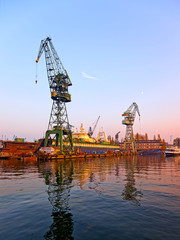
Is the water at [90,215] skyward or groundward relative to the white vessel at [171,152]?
skyward

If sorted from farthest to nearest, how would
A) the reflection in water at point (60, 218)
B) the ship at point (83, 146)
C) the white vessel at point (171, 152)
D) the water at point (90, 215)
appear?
the white vessel at point (171, 152) < the ship at point (83, 146) < the water at point (90, 215) < the reflection in water at point (60, 218)

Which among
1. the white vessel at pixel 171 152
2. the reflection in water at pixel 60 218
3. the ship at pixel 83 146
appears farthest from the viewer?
the white vessel at pixel 171 152

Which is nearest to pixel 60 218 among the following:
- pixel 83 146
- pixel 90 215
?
pixel 90 215

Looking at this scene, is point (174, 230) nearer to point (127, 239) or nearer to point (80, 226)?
point (127, 239)

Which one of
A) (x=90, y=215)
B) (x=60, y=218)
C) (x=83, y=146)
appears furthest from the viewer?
(x=83, y=146)

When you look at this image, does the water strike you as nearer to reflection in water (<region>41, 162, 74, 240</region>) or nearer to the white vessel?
reflection in water (<region>41, 162, 74, 240</region>)

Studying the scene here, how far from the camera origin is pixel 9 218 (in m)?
11.1

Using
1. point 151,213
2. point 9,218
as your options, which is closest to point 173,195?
point 151,213

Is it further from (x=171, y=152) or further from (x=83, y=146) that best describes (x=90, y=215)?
(x=171, y=152)

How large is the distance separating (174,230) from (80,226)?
198 inches

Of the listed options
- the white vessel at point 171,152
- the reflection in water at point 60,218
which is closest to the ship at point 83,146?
the white vessel at point 171,152

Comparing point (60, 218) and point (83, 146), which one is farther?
point (83, 146)

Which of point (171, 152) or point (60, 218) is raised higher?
point (60, 218)

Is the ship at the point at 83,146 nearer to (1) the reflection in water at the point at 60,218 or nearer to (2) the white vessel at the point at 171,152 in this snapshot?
(2) the white vessel at the point at 171,152
